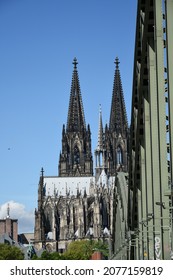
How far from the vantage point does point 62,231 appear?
159 meters

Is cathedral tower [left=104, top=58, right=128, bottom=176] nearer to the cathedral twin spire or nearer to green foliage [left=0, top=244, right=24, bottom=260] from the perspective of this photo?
the cathedral twin spire

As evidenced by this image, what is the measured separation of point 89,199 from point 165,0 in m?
145

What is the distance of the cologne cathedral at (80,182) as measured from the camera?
157 metres

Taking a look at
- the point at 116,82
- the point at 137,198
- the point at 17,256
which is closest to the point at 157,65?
the point at 137,198

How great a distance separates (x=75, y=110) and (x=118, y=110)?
8989 mm

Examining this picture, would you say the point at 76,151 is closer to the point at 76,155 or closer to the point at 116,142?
the point at 76,155

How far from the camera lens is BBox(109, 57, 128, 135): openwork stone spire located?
173000 mm

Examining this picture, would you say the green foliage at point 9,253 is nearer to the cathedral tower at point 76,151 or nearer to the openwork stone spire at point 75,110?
the cathedral tower at point 76,151

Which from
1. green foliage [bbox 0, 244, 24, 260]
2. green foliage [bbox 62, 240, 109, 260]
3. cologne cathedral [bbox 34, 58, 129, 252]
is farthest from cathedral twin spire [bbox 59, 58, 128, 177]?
green foliage [bbox 0, 244, 24, 260]

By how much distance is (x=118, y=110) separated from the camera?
176875 millimetres

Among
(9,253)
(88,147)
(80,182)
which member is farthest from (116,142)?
(9,253)

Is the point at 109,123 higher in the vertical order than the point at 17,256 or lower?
higher

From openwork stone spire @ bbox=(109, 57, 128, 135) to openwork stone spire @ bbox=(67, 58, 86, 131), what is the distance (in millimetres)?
6273
